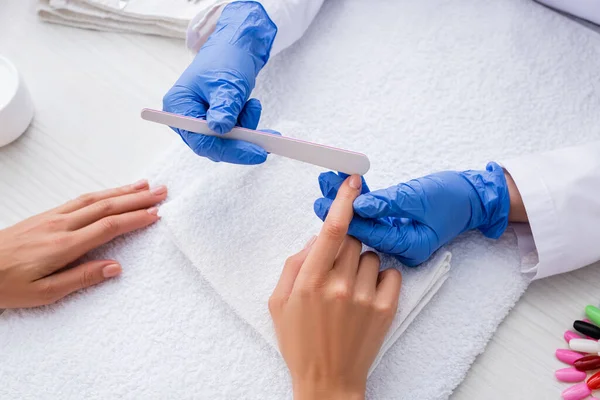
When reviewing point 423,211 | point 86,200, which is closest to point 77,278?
point 86,200

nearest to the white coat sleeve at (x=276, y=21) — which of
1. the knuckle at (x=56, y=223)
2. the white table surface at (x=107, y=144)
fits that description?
the white table surface at (x=107, y=144)

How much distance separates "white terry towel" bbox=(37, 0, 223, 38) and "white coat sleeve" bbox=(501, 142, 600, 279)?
623 millimetres

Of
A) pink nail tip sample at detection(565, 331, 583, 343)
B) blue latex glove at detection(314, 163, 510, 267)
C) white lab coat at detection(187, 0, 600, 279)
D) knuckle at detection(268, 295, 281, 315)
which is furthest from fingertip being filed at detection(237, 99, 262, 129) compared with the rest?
pink nail tip sample at detection(565, 331, 583, 343)

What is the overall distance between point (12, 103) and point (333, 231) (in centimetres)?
60

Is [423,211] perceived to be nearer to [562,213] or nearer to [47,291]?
[562,213]

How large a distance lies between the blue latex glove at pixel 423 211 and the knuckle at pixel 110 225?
30cm

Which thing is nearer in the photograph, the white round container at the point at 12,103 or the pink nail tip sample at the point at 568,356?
the pink nail tip sample at the point at 568,356

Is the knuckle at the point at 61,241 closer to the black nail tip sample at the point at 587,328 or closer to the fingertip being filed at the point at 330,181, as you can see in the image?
the fingertip being filed at the point at 330,181

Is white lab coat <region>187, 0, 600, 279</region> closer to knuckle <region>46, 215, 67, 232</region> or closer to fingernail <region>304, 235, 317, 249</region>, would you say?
fingernail <region>304, 235, 317, 249</region>

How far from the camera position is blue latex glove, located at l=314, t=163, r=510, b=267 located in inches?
31.4

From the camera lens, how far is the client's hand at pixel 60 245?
0.88 metres

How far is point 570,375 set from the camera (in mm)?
824

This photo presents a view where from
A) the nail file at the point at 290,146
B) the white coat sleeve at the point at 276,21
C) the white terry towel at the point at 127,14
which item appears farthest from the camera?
the white terry towel at the point at 127,14

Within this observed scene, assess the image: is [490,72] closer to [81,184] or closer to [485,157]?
[485,157]
